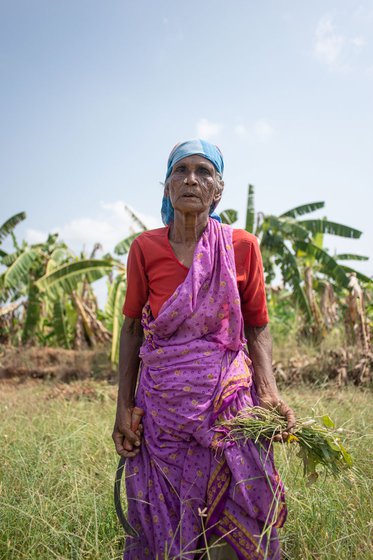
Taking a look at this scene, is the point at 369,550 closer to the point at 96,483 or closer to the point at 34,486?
the point at 96,483

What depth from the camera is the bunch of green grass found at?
7.29ft

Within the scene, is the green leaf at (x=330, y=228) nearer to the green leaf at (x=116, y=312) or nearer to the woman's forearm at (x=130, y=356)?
the green leaf at (x=116, y=312)

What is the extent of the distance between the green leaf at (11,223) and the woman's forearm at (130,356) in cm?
1226

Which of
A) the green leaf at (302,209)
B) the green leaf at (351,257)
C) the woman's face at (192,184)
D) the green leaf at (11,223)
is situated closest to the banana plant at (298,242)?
the green leaf at (302,209)

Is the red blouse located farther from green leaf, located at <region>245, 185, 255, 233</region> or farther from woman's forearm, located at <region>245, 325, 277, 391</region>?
green leaf, located at <region>245, 185, 255, 233</region>

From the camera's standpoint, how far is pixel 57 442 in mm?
4105

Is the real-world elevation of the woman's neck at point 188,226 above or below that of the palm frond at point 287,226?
below

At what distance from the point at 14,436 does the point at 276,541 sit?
9.88 ft

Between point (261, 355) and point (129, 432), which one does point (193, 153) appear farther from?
point (129, 432)

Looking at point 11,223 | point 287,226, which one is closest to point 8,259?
point 11,223

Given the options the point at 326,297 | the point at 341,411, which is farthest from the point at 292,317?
the point at 341,411

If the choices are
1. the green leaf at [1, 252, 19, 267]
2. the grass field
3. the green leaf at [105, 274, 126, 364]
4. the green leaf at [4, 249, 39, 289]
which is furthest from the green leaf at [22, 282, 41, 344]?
the grass field

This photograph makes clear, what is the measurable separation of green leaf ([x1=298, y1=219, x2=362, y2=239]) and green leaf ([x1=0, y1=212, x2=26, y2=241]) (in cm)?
760

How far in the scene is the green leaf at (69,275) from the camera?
374 inches
